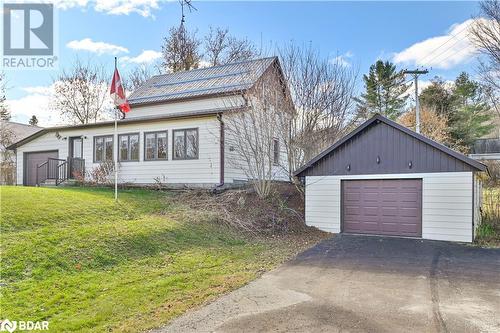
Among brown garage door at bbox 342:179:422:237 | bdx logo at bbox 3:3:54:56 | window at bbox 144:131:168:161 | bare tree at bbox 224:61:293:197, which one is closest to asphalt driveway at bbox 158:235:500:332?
brown garage door at bbox 342:179:422:237

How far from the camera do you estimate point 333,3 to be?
13234mm

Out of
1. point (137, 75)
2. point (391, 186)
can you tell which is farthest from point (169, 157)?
point (137, 75)

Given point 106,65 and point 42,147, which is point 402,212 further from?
point 106,65

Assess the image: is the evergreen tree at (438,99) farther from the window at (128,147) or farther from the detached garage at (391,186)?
the window at (128,147)

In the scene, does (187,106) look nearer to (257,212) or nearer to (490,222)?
(257,212)

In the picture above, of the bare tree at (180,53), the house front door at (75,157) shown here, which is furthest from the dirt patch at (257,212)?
the bare tree at (180,53)

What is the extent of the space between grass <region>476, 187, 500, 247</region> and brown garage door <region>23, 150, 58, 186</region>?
19.5 metres

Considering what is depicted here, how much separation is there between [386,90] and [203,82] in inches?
865

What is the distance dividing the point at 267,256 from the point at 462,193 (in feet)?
21.5

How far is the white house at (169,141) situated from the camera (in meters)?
15.2

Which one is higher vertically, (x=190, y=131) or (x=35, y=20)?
(x=35, y=20)

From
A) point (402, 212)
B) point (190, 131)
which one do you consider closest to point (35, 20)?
point (190, 131)

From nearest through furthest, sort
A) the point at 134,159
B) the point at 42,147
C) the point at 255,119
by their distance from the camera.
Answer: the point at 255,119 < the point at 134,159 < the point at 42,147

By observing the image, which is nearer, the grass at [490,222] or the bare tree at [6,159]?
the grass at [490,222]
